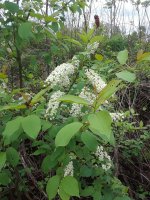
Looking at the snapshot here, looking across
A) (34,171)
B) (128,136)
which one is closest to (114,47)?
(128,136)

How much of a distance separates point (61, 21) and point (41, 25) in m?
0.16

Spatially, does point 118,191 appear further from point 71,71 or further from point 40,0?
point 40,0

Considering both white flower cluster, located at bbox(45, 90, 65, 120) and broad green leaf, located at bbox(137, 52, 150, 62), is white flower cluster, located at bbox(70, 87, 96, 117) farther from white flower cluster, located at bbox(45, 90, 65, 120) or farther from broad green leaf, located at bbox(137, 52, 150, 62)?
broad green leaf, located at bbox(137, 52, 150, 62)

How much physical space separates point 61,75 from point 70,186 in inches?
16.4

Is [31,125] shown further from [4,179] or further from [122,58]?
[4,179]

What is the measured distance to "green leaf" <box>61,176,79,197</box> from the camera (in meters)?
1.17

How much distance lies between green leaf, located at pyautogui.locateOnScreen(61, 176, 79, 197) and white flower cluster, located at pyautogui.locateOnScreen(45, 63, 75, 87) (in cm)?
36

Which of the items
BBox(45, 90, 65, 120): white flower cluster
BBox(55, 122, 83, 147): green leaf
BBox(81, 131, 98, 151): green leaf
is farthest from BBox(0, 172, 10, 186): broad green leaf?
BBox(55, 122, 83, 147): green leaf

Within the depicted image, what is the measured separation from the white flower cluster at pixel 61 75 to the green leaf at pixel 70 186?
357mm

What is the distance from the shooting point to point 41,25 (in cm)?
192

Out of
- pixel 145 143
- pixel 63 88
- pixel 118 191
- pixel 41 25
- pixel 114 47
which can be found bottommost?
pixel 114 47

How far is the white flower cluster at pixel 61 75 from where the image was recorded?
1344 millimetres

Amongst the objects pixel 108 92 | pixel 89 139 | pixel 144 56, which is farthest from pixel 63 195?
pixel 144 56

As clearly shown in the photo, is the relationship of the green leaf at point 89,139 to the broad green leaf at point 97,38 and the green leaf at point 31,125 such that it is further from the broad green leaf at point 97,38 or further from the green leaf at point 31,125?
the broad green leaf at point 97,38
